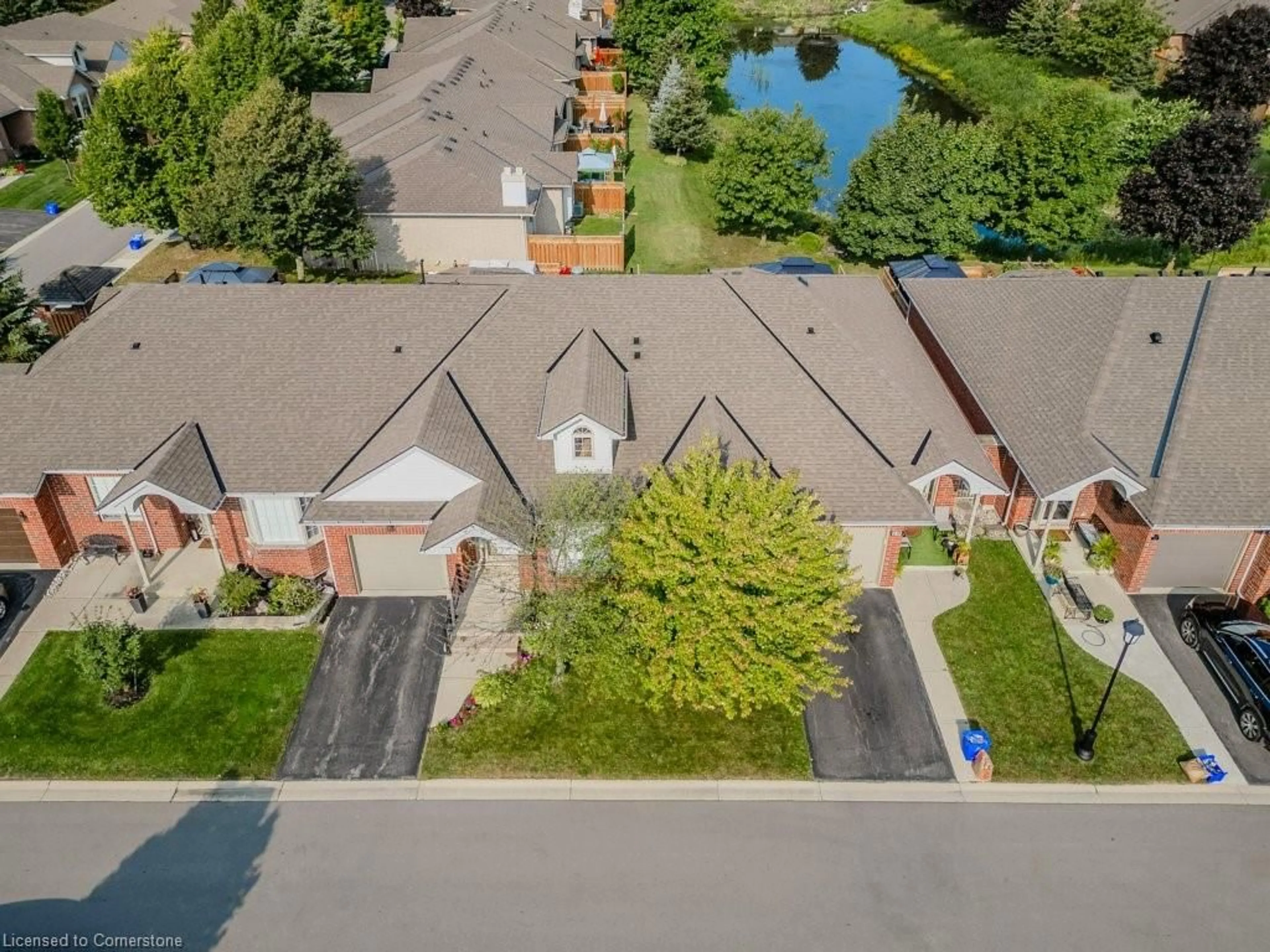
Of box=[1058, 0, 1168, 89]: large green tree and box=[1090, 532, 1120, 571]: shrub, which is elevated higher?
box=[1058, 0, 1168, 89]: large green tree

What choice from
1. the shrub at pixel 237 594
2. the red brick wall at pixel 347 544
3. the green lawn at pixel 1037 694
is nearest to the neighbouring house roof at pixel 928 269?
the green lawn at pixel 1037 694

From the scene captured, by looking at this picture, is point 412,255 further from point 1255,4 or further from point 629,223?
point 1255,4

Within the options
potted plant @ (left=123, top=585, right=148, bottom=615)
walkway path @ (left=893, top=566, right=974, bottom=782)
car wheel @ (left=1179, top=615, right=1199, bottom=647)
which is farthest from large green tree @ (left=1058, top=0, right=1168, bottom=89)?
potted plant @ (left=123, top=585, right=148, bottom=615)

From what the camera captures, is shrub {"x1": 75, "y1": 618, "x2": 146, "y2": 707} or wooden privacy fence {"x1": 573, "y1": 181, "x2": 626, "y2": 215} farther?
wooden privacy fence {"x1": 573, "y1": 181, "x2": 626, "y2": 215}

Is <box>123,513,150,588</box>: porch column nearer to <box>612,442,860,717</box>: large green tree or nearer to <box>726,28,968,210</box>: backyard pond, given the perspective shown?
<box>612,442,860,717</box>: large green tree

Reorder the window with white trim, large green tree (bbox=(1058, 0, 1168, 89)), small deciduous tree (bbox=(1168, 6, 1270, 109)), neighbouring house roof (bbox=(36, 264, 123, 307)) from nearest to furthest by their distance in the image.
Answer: the window with white trim, neighbouring house roof (bbox=(36, 264, 123, 307)), small deciduous tree (bbox=(1168, 6, 1270, 109)), large green tree (bbox=(1058, 0, 1168, 89))

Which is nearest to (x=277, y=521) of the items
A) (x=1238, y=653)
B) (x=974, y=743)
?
(x=974, y=743)

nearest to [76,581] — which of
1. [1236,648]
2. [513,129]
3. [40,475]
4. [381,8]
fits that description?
[40,475]
